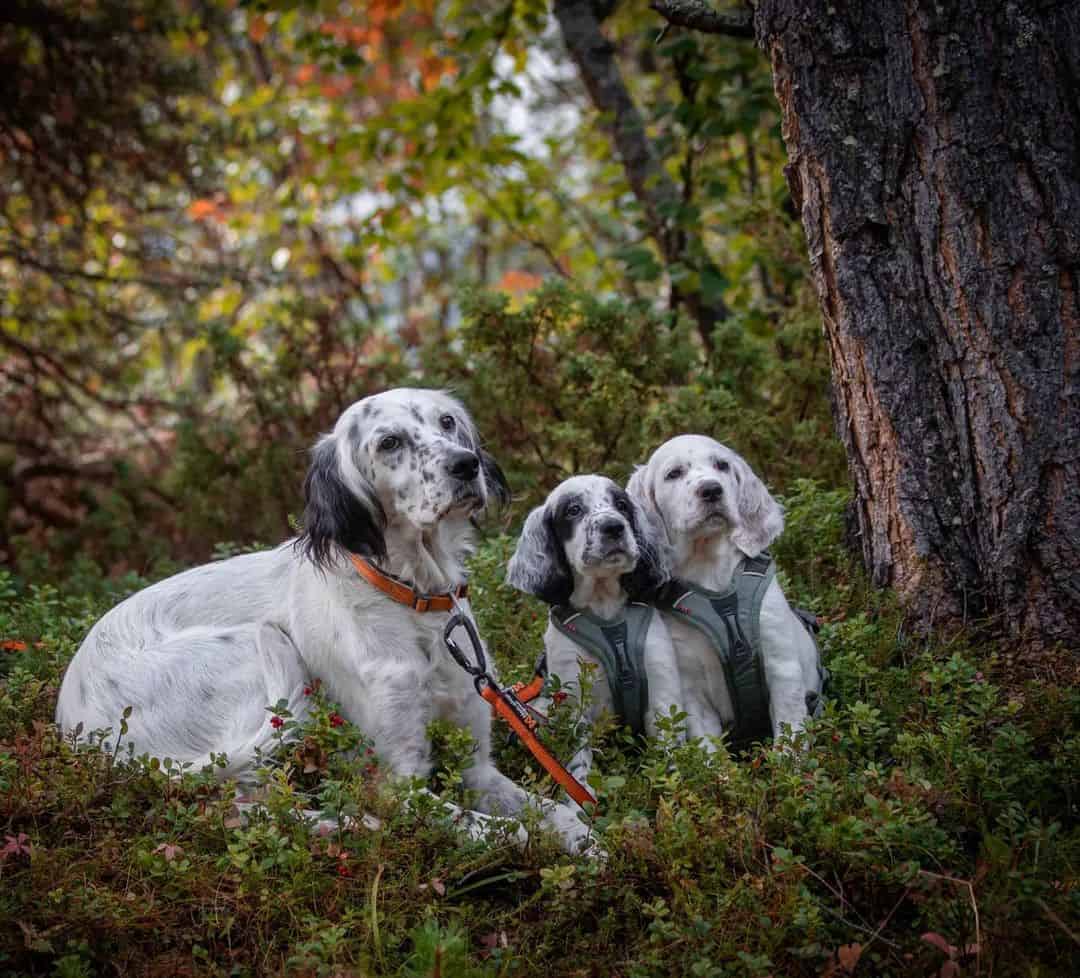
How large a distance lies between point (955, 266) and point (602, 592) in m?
1.63

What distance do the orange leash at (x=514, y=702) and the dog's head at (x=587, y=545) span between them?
0.31m

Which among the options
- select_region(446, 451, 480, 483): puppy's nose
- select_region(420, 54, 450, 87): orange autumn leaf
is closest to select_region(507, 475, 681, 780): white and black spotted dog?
select_region(446, 451, 480, 483): puppy's nose

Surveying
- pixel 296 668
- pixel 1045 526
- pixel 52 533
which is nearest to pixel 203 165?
pixel 52 533

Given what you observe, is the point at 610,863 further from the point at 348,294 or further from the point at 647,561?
the point at 348,294

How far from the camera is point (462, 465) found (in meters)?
3.29

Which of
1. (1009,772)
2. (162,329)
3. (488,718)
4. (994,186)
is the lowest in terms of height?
(1009,772)

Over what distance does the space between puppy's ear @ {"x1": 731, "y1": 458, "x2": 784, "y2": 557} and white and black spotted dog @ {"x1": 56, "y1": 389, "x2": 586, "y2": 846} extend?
2.81 ft

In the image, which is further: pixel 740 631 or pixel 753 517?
pixel 753 517

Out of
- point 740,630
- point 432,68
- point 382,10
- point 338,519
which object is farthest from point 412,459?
point 382,10

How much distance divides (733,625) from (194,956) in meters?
1.83

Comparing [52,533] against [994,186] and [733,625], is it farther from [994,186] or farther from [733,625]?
[994,186]

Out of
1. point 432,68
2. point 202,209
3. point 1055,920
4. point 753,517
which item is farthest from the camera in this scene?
point 202,209

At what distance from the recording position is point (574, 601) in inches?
144

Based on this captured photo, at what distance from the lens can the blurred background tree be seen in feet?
20.1
